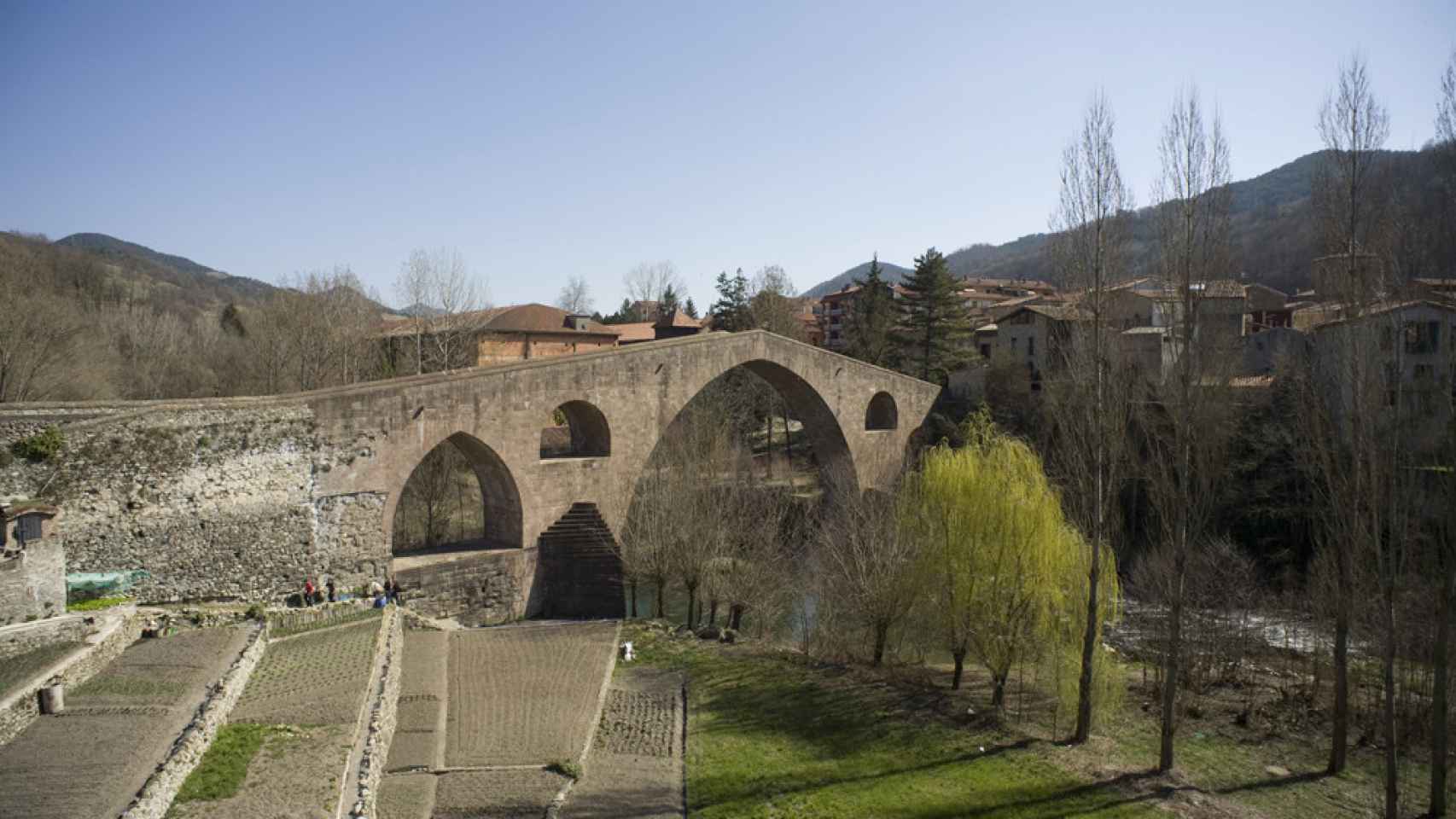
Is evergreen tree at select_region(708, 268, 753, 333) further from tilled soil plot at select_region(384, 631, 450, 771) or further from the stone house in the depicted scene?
tilled soil plot at select_region(384, 631, 450, 771)

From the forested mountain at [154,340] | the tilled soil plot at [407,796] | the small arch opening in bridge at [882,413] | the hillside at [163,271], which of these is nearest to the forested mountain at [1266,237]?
the small arch opening in bridge at [882,413]

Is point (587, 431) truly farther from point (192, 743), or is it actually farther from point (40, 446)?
point (192, 743)

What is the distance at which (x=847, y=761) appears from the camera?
13.2 m

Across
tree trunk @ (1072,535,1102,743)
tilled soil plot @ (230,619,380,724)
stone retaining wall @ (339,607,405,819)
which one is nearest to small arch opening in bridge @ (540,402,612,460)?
stone retaining wall @ (339,607,405,819)

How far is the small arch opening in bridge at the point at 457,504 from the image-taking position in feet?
68.4

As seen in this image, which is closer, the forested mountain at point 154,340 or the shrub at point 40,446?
the shrub at point 40,446

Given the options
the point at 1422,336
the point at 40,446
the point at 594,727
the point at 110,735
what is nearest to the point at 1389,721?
the point at 1422,336

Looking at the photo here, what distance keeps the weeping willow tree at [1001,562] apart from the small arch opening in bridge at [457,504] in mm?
9882

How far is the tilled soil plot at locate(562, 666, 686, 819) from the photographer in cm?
1165

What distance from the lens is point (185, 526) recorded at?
15938mm

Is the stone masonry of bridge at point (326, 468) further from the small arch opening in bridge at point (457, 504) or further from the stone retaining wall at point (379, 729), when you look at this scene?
the stone retaining wall at point (379, 729)

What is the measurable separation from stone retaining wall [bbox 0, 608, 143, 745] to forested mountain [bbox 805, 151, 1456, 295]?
48.1 ft

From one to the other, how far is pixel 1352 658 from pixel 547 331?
36.7m

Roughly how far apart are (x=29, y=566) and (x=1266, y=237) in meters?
63.0
